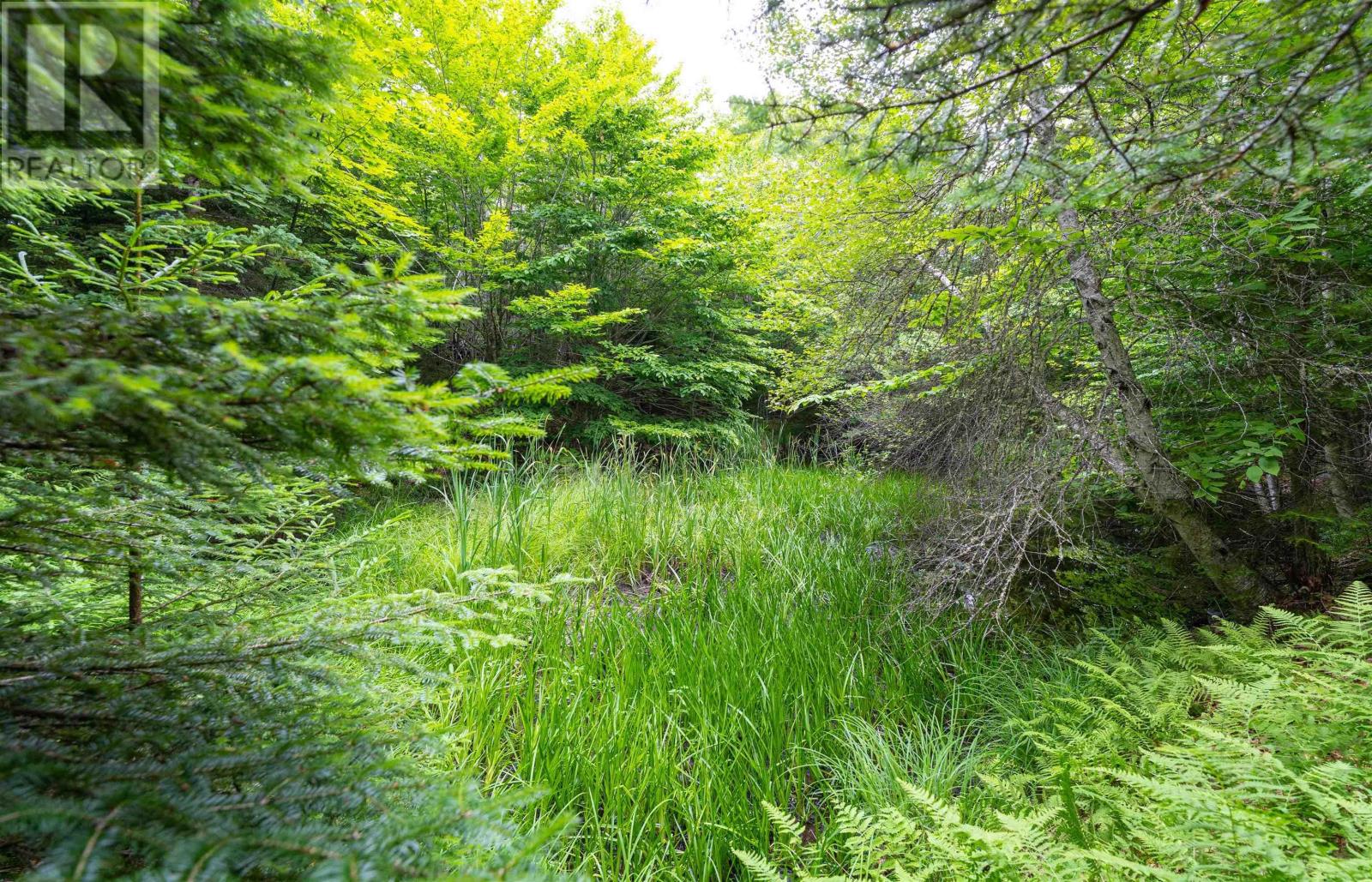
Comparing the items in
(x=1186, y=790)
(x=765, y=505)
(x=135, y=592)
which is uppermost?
(x=135, y=592)

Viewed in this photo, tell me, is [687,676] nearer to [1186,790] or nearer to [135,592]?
[1186,790]

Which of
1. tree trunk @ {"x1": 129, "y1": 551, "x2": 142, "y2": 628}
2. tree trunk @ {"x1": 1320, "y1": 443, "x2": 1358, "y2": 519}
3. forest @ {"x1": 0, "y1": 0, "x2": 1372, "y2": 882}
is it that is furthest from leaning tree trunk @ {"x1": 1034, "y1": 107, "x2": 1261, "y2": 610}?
tree trunk @ {"x1": 129, "y1": 551, "x2": 142, "y2": 628}

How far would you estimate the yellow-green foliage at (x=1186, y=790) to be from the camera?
1.04 m

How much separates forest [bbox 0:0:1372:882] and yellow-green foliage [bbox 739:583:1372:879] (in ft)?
0.07

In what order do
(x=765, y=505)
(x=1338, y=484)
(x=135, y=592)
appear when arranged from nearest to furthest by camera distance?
(x=135, y=592) → (x=1338, y=484) → (x=765, y=505)

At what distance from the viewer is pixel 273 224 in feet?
13.5

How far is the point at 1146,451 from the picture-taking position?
231 centimetres

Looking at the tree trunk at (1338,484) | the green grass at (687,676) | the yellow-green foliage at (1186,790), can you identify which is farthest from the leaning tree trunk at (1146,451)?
the green grass at (687,676)

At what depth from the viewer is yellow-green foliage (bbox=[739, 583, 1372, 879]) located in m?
1.04

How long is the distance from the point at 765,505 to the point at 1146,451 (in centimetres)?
279

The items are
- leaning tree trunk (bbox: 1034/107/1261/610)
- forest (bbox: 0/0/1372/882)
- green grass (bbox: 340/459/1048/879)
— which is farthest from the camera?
leaning tree trunk (bbox: 1034/107/1261/610)

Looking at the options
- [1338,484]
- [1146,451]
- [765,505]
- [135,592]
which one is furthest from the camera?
[765,505]

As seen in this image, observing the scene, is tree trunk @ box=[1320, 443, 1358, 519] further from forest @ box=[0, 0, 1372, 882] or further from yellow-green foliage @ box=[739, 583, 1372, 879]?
yellow-green foliage @ box=[739, 583, 1372, 879]

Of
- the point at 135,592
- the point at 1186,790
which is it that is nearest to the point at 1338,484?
the point at 1186,790
